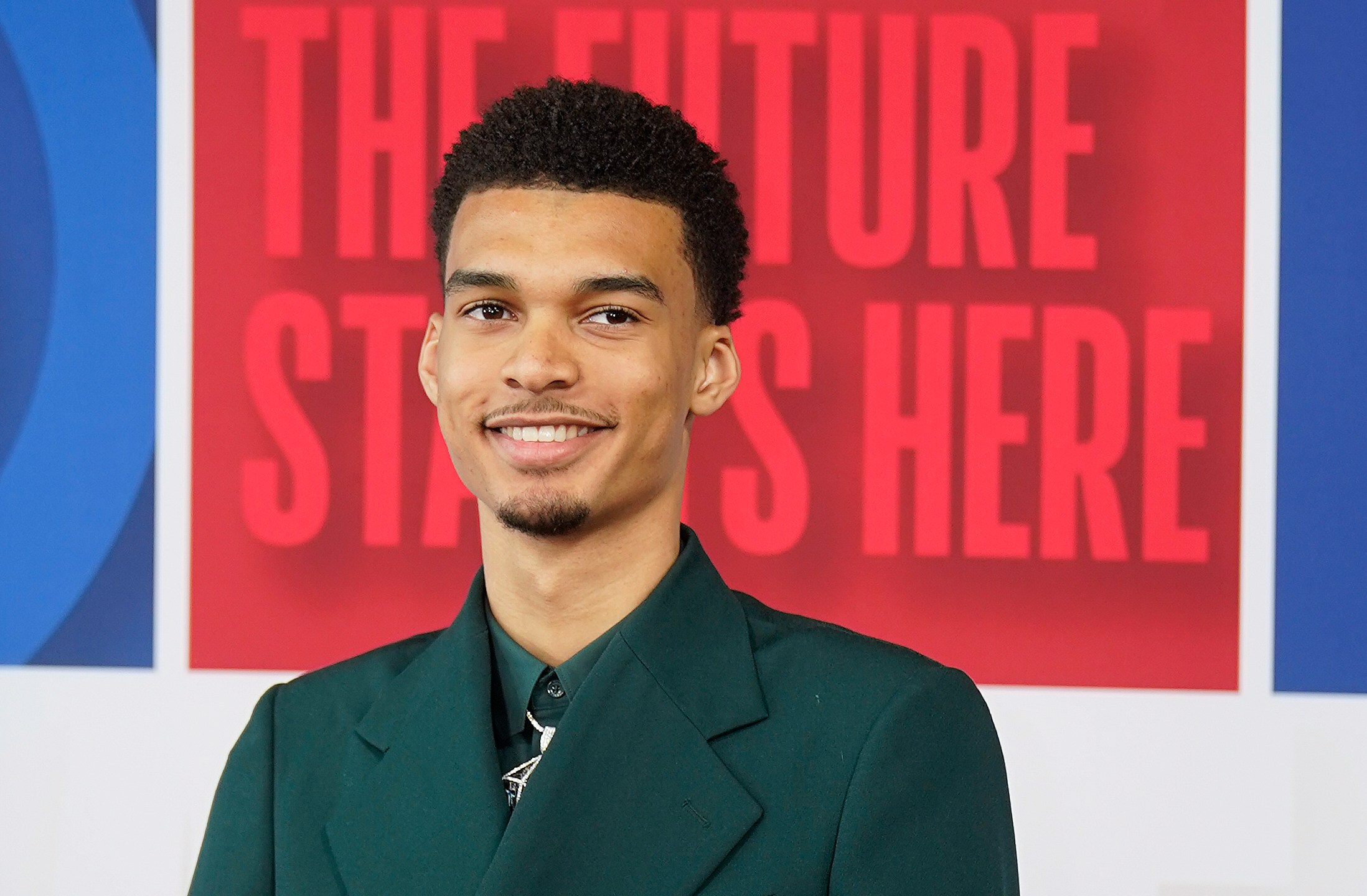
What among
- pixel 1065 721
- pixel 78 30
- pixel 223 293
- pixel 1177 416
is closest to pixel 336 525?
pixel 223 293

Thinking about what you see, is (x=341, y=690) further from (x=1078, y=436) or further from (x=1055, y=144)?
(x=1055, y=144)

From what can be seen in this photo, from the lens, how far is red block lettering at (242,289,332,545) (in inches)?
111

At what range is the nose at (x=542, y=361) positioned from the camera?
1.50 metres

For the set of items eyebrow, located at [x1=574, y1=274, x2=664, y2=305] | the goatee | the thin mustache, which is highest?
eyebrow, located at [x1=574, y1=274, x2=664, y2=305]

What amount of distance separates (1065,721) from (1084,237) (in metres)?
0.89

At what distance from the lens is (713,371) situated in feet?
5.52

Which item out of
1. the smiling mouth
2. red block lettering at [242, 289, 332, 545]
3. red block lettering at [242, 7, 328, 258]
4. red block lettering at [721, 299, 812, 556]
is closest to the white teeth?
the smiling mouth

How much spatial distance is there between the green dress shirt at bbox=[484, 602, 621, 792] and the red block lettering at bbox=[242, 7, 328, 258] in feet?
5.00

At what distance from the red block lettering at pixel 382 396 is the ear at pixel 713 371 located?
1246 millimetres

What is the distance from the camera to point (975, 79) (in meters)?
2.79

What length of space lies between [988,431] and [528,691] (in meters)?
1.41

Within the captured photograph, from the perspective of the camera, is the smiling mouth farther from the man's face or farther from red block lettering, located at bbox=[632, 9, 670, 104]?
red block lettering, located at bbox=[632, 9, 670, 104]

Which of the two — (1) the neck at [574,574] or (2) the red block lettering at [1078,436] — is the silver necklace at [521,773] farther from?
(2) the red block lettering at [1078,436]

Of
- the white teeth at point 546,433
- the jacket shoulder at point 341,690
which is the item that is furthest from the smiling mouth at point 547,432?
the jacket shoulder at point 341,690
